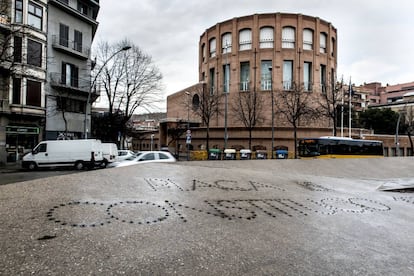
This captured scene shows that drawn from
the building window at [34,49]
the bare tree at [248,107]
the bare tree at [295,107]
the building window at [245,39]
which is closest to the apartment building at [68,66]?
the building window at [34,49]

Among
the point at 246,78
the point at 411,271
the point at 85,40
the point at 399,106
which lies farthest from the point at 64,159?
the point at 399,106

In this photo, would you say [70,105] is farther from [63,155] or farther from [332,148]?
[332,148]

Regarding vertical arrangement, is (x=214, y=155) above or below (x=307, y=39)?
below

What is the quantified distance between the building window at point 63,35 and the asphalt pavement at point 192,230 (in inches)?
972

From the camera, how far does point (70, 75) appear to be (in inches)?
1196

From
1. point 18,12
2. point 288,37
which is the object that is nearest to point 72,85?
point 18,12

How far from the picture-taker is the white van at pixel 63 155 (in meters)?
20.6

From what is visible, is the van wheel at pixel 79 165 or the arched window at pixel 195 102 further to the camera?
Answer: the arched window at pixel 195 102

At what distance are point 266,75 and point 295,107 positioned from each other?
29.7ft

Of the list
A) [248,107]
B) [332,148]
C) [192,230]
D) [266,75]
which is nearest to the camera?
[192,230]

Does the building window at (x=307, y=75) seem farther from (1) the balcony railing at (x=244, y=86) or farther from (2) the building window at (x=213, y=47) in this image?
(2) the building window at (x=213, y=47)

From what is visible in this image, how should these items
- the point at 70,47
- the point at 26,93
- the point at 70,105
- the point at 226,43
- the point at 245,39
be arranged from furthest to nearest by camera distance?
the point at 226,43
the point at 245,39
the point at 70,47
the point at 70,105
the point at 26,93

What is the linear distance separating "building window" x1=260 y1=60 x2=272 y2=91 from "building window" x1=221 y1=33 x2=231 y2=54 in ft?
20.4

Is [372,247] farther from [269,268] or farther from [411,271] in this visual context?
[269,268]
